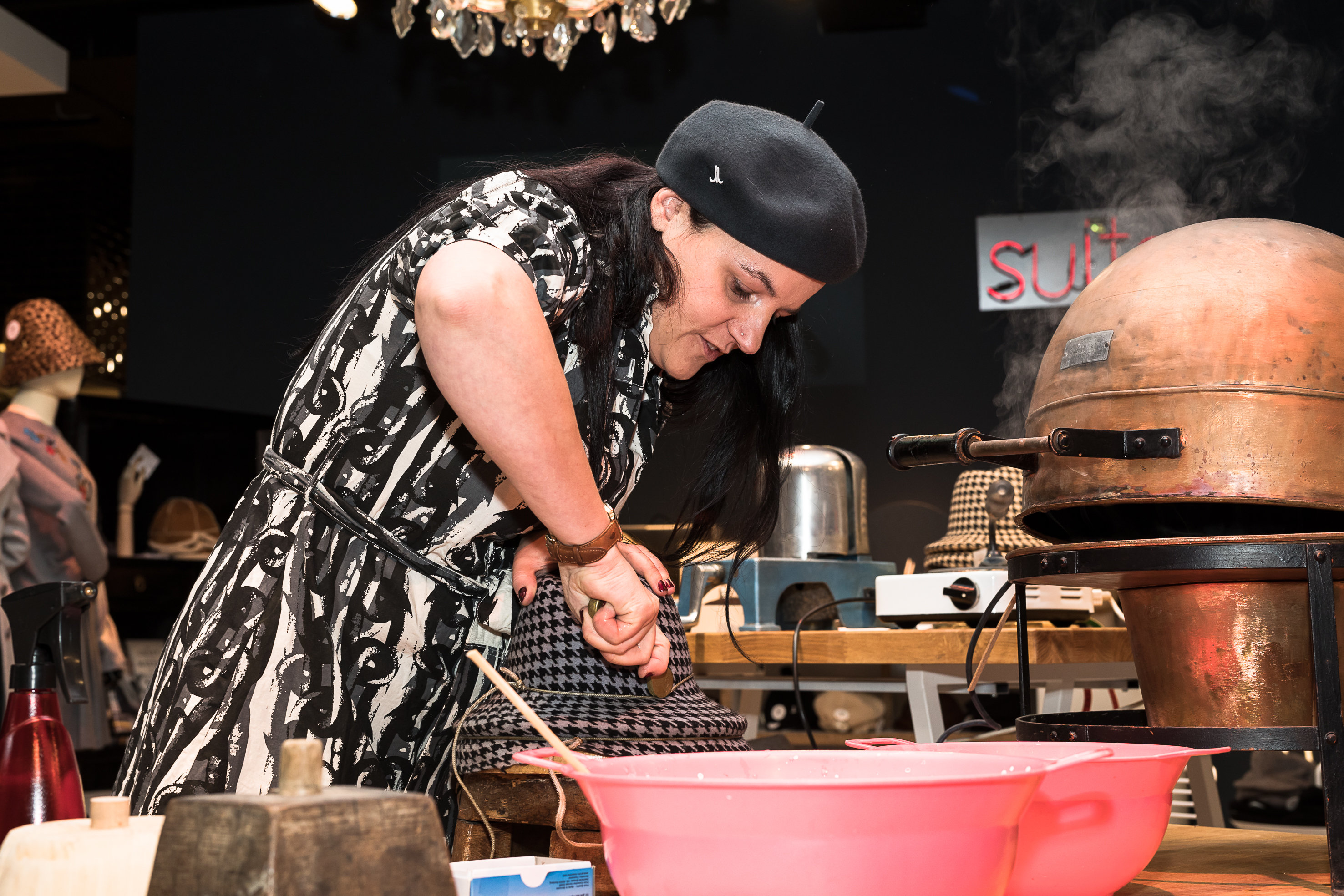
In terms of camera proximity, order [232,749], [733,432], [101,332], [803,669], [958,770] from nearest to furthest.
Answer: [958,770]
[232,749]
[733,432]
[803,669]
[101,332]

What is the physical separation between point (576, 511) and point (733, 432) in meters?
0.46

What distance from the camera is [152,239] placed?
221 inches

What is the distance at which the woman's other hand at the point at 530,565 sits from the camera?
1.17m

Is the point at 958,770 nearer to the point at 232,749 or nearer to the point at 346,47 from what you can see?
the point at 232,749

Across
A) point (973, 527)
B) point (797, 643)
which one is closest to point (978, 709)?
point (797, 643)

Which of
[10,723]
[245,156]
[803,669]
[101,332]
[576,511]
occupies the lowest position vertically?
[803,669]

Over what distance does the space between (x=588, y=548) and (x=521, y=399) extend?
138 mm

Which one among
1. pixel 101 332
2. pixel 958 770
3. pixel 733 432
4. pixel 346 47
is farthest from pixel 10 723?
pixel 101 332

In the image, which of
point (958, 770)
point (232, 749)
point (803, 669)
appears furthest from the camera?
point (803, 669)

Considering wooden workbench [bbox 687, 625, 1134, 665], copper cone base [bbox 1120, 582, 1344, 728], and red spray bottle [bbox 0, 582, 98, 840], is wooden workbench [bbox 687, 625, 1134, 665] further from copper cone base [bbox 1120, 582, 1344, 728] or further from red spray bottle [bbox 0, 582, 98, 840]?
red spray bottle [bbox 0, 582, 98, 840]

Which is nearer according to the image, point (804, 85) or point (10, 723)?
point (10, 723)

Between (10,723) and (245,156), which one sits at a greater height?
(245,156)

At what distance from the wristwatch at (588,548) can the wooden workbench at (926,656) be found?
106 centimetres

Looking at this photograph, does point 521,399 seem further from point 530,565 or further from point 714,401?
point 714,401
